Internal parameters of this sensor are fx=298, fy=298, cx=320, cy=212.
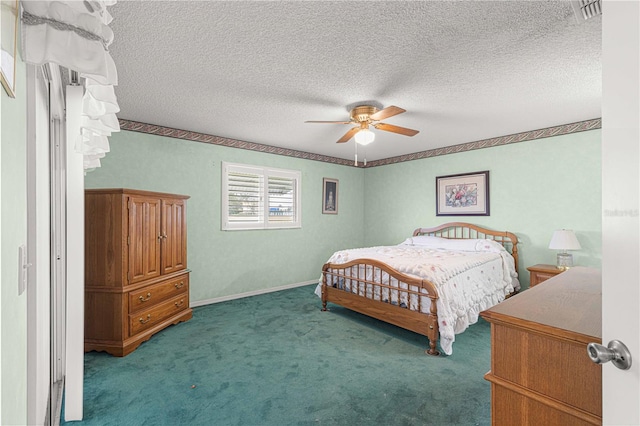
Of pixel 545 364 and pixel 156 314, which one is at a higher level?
pixel 545 364

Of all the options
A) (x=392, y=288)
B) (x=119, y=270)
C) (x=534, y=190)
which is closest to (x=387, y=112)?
(x=392, y=288)

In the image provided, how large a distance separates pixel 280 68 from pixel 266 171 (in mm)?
2648

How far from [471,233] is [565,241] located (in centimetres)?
133

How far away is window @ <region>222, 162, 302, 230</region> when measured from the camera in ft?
14.9

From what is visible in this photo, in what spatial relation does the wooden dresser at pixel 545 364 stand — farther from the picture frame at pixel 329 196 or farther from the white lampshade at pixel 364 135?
the picture frame at pixel 329 196

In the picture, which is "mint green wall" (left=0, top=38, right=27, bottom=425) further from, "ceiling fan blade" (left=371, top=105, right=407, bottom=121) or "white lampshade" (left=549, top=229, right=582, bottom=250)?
"white lampshade" (left=549, top=229, right=582, bottom=250)

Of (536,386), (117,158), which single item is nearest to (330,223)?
(117,158)

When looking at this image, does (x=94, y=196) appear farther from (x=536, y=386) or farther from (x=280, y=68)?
(x=536, y=386)

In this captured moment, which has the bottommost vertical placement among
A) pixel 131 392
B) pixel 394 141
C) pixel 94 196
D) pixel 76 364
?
pixel 131 392

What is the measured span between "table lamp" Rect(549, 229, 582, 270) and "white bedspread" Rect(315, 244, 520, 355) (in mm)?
564

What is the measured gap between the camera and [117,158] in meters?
3.57

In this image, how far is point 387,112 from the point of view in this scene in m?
2.79

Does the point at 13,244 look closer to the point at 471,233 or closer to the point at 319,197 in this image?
the point at 319,197

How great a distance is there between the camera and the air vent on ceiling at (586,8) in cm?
156
